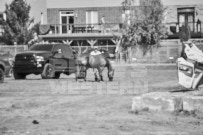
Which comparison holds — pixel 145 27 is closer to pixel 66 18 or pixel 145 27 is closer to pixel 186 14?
pixel 186 14

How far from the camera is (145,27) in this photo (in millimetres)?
47406

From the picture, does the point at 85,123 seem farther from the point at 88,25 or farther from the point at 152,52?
the point at 88,25

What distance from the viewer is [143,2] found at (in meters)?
48.5

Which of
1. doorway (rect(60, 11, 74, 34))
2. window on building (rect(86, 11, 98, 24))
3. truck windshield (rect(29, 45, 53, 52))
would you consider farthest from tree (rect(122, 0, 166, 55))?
truck windshield (rect(29, 45, 53, 52))

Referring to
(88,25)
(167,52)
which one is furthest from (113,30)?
(167,52)

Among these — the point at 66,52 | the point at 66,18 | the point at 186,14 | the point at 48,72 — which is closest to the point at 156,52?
the point at 186,14

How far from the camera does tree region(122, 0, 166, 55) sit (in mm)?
46750

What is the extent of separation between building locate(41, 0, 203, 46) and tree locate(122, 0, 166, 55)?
1.15 meters

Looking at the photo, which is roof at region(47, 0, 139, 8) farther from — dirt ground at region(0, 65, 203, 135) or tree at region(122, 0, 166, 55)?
dirt ground at region(0, 65, 203, 135)

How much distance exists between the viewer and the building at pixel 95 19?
4903 cm

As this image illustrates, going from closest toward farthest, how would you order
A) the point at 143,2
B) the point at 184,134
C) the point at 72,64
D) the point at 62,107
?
the point at 184,134 < the point at 62,107 < the point at 72,64 < the point at 143,2

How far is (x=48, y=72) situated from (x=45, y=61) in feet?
A: 1.85

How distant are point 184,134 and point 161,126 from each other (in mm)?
910

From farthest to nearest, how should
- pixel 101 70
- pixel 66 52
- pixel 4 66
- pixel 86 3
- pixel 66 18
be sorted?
pixel 66 18 < pixel 86 3 < pixel 66 52 < pixel 4 66 < pixel 101 70
